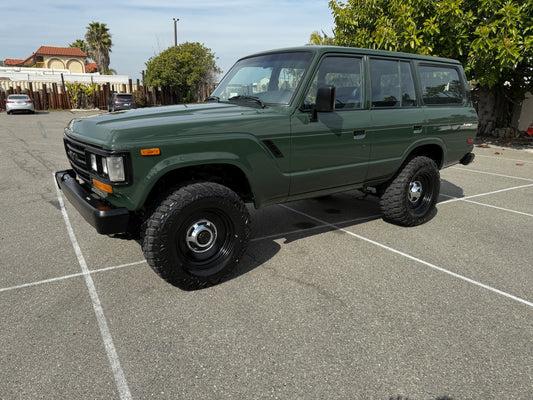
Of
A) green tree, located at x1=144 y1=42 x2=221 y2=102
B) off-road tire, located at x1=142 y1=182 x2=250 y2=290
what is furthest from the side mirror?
green tree, located at x1=144 y1=42 x2=221 y2=102

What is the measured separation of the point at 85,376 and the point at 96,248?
84.4 inches

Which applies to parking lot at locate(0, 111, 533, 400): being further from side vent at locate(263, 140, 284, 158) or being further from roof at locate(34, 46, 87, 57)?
roof at locate(34, 46, 87, 57)

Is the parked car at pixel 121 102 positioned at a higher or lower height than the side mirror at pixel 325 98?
lower

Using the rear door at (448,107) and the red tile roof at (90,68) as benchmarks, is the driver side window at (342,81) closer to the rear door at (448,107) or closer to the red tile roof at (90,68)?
the rear door at (448,107)

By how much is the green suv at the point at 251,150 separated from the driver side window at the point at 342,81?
0.01 meters

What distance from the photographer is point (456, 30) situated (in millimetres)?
11312

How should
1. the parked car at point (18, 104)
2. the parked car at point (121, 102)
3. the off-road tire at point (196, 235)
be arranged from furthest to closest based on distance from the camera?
the parked car at point (121, 102), the parked car at point (18, 104), the off-road tire at point (196, 235)

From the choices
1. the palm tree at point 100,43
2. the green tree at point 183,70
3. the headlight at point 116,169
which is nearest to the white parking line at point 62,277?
the headlight at point 116,169

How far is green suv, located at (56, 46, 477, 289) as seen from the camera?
3.04m

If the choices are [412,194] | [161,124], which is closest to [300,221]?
[412,194]

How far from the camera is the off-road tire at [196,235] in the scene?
309cm

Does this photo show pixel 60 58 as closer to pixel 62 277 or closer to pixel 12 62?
pixel 12 62

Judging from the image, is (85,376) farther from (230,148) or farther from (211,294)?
(230,148)

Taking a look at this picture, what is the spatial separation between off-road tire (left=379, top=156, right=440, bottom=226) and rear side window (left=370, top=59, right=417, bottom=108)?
787 mm
